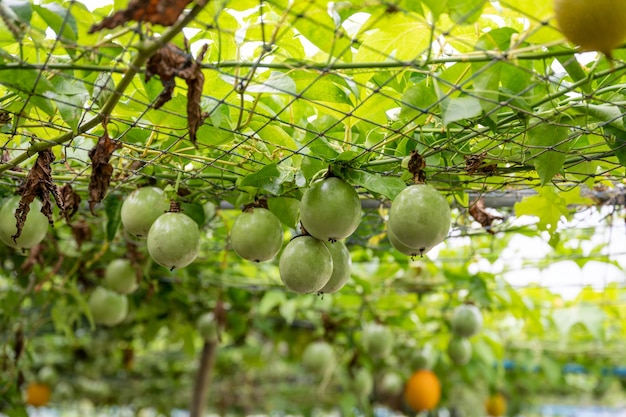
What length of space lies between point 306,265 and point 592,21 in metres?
0.58

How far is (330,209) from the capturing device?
0.98 m

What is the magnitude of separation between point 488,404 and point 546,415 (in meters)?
3.26

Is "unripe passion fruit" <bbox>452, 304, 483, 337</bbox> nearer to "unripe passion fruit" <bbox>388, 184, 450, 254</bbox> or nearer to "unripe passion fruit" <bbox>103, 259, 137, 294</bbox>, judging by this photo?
"unripe passion fruit" <bbox>103, 259, 137, 294</bbox>

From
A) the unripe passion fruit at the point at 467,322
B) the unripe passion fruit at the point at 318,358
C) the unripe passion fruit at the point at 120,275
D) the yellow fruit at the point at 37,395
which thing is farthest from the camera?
the yellow fruit at the point at 37,395

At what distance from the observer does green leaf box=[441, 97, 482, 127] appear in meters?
0.83

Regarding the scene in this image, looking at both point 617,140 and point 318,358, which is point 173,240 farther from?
point 318,358

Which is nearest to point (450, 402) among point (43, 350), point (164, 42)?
point (43, 350)

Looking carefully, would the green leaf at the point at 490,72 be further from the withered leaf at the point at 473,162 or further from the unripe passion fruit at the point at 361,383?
the unripe passion fruit at the point at 361,383

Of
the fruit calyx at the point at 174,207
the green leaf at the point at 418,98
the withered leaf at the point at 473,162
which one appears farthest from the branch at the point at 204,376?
the green leaf at the point at 418,98

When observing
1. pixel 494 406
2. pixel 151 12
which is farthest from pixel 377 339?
pixel 494 406

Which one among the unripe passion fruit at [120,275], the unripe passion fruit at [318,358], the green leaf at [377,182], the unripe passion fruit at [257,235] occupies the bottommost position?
the unripe passion fruit at [318,358]

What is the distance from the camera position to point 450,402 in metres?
4.38

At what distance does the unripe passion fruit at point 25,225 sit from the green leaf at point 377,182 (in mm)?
629

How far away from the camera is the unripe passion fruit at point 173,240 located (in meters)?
1.07
